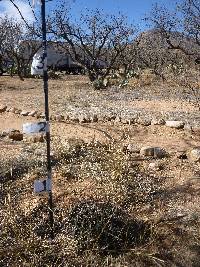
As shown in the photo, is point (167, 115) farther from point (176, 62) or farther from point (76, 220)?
point (176, 62)

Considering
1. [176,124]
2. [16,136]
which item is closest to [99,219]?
[16,136]

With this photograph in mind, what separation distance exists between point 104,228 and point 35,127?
3.39 feet

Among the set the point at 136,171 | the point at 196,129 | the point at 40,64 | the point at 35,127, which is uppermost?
the point at 40,64

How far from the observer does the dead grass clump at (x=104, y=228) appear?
375 cm

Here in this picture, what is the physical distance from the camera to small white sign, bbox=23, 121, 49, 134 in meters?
3.44

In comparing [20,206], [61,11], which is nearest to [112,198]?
[20,206]

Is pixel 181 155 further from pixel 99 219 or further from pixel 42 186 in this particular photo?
pixel 42 186

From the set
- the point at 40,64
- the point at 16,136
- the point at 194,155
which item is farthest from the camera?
the point at 16,136

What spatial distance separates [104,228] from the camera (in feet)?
12.7

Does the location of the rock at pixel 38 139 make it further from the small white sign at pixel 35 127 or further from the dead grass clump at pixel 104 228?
the small white sign at pixel 35 127

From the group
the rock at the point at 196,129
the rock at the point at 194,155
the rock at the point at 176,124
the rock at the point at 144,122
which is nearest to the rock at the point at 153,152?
the rock at the point at 194,155

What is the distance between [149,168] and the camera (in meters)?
5.34

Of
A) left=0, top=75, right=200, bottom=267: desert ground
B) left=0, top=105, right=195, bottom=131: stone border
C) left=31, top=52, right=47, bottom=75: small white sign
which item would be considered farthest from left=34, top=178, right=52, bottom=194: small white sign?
left=0, top=105, right=195, bottom=131: stone border

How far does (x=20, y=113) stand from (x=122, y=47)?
1222cm
